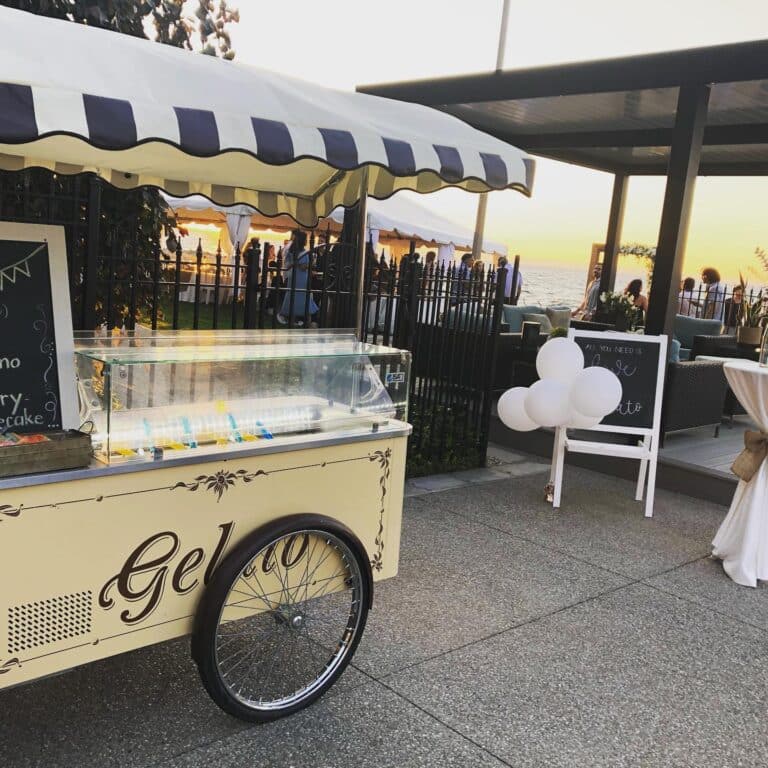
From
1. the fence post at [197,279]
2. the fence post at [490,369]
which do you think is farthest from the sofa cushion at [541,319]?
the fence post at [197,279]

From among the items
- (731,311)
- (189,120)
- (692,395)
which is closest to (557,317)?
(731,311)

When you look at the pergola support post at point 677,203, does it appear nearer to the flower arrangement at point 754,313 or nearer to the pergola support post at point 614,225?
the flower arrangement at point 754,313

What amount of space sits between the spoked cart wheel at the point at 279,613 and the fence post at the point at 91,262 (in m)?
1.77

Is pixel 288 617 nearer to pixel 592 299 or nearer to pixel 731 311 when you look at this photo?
pixel 592 299

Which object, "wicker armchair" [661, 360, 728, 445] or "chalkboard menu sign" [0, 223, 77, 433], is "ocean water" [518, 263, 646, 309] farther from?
"chalkboard menu sign" [0, 223, 77, 433]

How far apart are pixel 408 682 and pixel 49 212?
2.84 metres

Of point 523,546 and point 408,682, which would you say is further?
point 523,546

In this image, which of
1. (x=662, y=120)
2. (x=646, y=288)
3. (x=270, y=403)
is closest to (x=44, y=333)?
(x=270, y=403)

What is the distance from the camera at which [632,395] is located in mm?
5609

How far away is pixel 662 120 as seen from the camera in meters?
8.16

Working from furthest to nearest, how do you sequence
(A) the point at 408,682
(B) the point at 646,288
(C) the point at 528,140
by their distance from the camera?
1. (B) the point at 646,288
2. (C) the point at 528,140
3. (A) the point at 408,682

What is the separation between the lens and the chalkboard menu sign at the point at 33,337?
2.76 m

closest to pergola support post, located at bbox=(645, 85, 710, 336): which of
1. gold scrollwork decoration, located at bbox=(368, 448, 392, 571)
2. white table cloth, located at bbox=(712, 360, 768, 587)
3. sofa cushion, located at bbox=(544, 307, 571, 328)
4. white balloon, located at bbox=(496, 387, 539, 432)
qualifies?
white balloon, located at bbox=(496, 387, 539, 432)

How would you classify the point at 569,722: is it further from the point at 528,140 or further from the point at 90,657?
the point at 528,140
